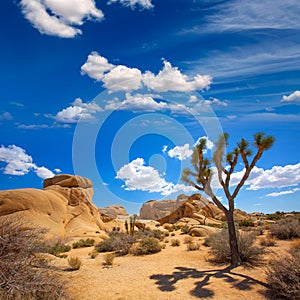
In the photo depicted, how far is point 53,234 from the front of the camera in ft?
75.0

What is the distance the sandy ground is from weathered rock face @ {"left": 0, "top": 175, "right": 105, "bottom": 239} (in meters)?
11.5

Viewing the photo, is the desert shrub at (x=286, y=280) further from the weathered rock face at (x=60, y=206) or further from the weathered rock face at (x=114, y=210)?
the weathered rock face at (x=114, y=210)

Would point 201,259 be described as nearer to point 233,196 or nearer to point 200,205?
point 233,196

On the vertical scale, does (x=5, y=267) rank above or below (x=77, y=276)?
above

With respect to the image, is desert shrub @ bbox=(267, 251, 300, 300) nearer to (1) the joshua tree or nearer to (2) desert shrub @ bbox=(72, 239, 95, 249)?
(1) the joshua tree

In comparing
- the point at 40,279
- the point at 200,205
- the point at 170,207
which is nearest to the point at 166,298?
the point at 40,279

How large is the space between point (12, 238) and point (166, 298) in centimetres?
439

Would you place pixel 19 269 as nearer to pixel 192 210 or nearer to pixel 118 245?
pixel 118 245

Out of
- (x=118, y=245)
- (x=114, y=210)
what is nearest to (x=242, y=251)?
(x=118, y=245)

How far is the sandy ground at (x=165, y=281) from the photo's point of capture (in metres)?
8.04

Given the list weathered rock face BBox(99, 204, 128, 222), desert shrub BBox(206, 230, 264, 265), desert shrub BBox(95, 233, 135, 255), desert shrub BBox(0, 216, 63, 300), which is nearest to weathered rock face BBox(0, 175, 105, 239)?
desert shrub BBox(95, 233, 135, 255)

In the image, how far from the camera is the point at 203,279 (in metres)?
9.40

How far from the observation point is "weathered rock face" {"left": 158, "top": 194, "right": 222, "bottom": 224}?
44750 mm

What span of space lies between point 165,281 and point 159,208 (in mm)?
43445
